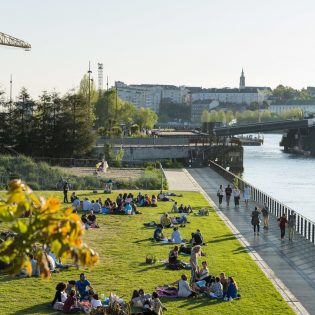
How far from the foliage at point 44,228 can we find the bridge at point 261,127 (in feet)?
382

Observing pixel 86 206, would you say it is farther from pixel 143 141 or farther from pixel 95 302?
pixel 143 141

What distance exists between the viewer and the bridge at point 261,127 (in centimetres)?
12744

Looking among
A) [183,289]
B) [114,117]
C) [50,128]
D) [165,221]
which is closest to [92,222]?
[165,221]

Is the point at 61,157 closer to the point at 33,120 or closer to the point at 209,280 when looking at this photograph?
the point at 33,120

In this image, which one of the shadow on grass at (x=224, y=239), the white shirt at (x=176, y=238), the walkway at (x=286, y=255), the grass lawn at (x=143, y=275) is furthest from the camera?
the shadow on grass at (x=224, y=239)

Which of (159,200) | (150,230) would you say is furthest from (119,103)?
(150,230)

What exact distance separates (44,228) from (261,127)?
129418 mm

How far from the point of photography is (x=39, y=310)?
16719mm

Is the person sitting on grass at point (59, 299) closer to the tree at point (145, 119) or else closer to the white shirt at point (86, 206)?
the white shirt at point (86, 206)

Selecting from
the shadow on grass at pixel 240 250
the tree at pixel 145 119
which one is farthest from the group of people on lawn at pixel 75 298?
the tree at pixel 145 119

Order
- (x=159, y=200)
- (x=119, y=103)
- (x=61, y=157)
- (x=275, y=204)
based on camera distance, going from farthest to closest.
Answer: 1. (x=119, y=103)
2. (x=61, y=157)
3. (x=159, y=200)
4. (x=275, y=204)

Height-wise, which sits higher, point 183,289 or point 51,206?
point 51,206

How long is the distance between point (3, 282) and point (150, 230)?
11.0 metres

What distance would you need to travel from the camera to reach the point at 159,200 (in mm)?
40188
